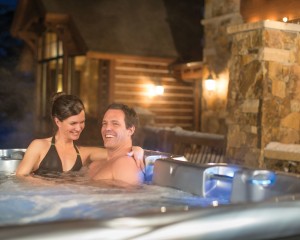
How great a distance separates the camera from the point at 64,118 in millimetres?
4102

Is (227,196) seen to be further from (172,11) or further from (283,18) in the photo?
(172,11)

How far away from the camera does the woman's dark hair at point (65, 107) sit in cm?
405

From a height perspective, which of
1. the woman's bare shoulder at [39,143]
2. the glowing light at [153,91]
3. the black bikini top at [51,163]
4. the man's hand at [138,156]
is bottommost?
the black bikini top at [51,163]

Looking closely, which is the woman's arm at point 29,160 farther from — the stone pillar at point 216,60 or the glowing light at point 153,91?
the glowing light at point 153,91

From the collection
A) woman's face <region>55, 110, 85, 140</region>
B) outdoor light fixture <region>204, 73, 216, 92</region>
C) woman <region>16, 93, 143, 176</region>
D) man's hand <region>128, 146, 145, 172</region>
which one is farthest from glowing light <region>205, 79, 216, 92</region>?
man's hand <region>128, 146, 145, 172</region>

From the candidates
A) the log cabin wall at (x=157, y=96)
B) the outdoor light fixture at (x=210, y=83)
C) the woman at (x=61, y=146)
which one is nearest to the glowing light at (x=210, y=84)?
the outdoor light fixture at (x=210, y=83)

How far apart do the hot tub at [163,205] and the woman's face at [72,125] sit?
0.39m

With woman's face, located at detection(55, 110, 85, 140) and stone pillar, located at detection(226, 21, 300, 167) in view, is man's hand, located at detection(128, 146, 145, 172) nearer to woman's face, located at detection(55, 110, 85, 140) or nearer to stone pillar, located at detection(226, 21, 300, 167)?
woman's face, located at detection(55, 110, 85, 140)

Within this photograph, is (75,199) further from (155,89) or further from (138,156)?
(155,89)

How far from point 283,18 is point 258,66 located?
66.6 inches

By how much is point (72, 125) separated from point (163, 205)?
1.47m

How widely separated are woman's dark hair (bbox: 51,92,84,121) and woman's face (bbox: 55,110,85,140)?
4 centimetres

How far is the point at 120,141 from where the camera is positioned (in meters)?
3.84

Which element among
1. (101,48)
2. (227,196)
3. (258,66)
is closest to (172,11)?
(101,48)
